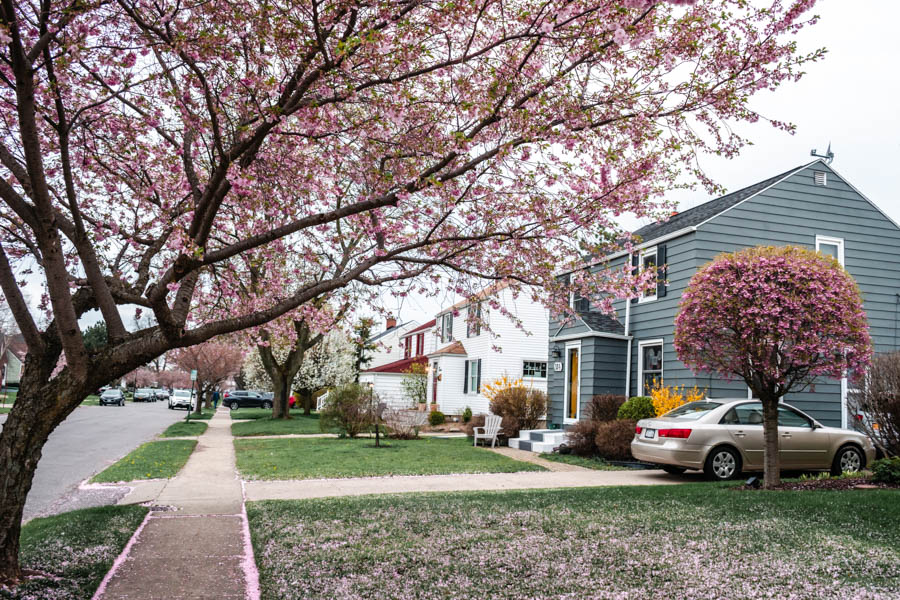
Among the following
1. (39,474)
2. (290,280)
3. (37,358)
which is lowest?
(39,474)

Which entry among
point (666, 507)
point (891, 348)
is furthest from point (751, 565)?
point (891, 348)

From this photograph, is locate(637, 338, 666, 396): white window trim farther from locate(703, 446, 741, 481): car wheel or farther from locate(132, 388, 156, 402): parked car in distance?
→ locate(132, 388, 156, 402): parked car in distance

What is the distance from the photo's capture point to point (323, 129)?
633 centimetres

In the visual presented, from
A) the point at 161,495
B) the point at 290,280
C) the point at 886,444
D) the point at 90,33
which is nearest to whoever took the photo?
the point at 90,33

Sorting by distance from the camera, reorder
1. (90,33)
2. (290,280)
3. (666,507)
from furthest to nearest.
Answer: (290,280) → (666,507) → (90,33)

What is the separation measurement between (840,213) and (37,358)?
58.0 ft

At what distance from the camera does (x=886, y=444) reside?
1207 centimetres

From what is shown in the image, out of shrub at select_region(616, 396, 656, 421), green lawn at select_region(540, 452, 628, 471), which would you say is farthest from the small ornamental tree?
shrub at select_region(616, 396, 656, 421)

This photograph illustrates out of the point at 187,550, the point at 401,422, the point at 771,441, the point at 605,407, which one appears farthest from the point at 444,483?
the point at 401,422

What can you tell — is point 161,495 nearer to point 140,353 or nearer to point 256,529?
point 256,529

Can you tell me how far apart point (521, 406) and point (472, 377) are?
9108 mm

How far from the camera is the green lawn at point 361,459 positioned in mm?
12516

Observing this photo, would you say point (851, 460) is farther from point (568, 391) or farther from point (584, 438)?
point (568, 391)

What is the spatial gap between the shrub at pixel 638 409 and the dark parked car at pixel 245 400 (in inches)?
1629
